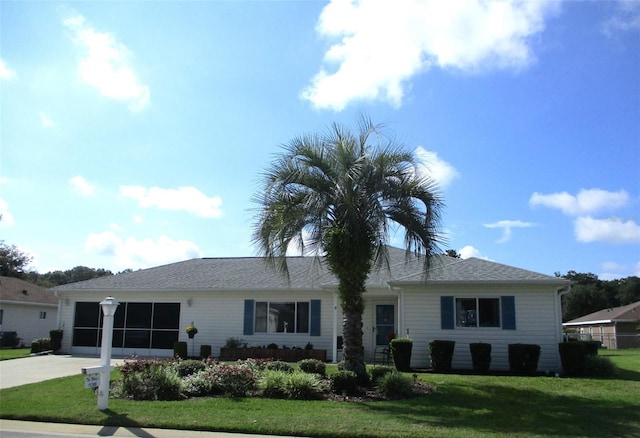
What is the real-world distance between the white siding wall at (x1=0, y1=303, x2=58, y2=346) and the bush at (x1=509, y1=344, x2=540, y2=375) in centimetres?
2879

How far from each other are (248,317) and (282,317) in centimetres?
138

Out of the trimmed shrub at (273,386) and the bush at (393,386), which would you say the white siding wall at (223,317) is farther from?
the trimmed shrub at (273,386)

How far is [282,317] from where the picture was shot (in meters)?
22.0

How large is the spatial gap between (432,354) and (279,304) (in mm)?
7162

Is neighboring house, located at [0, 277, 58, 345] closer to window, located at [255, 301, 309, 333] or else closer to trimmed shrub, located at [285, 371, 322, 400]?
window, located at [255, 301, 309, 333]

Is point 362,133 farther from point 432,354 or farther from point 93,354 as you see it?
point 93,354

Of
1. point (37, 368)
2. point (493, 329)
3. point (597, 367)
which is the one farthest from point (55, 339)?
point (597, 367)

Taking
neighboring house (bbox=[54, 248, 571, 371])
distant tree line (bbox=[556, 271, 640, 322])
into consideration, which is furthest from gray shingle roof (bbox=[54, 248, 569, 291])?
distant tree line (bbox=[556, 271, 640, 322])

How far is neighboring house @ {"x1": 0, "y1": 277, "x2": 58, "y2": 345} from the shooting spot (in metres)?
32.5

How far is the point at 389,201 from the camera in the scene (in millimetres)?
13703

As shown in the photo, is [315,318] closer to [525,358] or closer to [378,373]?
[525,358]

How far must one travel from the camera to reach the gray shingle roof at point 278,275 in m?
18.4

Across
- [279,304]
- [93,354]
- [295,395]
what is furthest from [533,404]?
[93,354]

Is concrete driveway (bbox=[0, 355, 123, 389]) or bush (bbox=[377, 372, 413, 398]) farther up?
bush (bbox=[377, 372, 413, 398])
